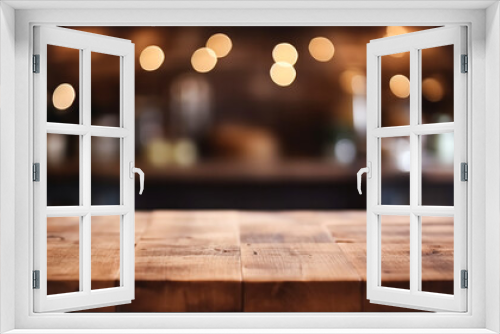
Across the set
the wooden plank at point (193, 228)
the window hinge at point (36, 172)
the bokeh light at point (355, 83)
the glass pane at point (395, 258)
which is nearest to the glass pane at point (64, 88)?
the window hinge at point (36, 172)

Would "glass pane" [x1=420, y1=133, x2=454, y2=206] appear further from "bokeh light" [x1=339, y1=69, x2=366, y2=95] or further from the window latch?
the window latch

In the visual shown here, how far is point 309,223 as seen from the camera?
442 cm

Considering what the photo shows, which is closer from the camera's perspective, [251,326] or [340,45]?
[251,326]

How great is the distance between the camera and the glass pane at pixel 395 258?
2742mm

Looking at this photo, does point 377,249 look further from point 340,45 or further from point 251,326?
point 340,45

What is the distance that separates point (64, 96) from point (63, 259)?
952mm

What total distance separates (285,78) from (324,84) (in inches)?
18.2

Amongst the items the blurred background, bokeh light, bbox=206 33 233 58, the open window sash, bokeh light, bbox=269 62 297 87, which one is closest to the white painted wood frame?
the open window sash

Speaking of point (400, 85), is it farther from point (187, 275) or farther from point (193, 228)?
point (193, 228)

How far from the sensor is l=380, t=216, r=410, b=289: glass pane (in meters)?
2.74

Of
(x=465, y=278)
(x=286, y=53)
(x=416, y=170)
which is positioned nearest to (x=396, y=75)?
(x=416, y=170)

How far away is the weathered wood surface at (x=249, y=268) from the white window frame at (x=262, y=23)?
0.39 meters

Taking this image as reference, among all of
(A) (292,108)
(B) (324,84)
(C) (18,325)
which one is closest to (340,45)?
(B) (324,84)

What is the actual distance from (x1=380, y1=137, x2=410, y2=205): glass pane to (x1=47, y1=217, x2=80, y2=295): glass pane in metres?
2.72
